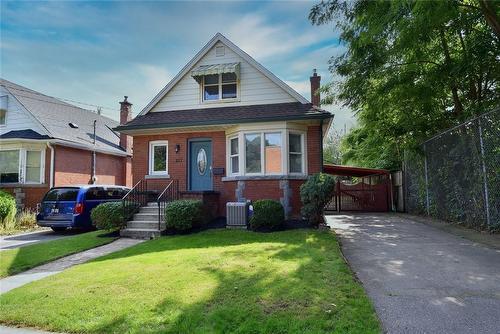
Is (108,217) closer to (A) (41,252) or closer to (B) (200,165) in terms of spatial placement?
(A) (41,252)

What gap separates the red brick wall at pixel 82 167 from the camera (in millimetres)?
17500

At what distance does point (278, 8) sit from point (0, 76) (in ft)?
59.8

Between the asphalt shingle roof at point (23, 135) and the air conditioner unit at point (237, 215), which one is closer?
the air conditioner unit at point (237, 215)

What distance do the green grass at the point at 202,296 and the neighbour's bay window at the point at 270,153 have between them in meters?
5.25

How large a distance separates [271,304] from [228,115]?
9.56 m

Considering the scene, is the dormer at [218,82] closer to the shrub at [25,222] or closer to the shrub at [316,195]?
the shrub at [316,195]

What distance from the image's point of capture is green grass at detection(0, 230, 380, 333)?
12.2ft

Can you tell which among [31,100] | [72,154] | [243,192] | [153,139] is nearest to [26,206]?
[72,154]

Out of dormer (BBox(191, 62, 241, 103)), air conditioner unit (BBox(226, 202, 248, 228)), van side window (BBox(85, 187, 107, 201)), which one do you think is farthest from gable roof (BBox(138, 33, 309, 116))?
air conditioner unit (BBox(226, 202, 248, 228))

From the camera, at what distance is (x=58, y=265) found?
721 centimetres

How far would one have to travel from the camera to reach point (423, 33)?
8.24 m

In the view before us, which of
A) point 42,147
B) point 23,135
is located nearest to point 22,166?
point 42,147

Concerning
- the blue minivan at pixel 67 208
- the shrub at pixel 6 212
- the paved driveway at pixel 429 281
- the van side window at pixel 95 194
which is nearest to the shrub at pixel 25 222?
the shrub at pixel 6 212

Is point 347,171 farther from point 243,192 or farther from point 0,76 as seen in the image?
point 0,76
